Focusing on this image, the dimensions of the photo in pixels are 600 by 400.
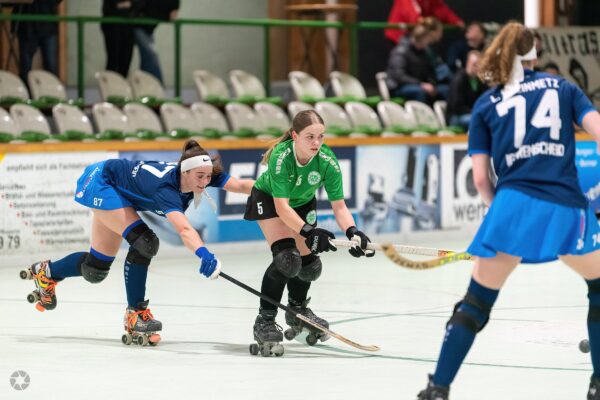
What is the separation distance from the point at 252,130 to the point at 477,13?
5.71 m

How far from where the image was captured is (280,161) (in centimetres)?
711

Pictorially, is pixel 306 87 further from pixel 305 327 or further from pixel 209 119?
pixel 305 327

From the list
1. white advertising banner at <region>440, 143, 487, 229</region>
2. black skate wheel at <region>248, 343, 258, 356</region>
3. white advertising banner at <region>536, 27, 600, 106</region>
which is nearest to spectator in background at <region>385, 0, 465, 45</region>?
white advertising banner at <region>536, 27, 600, 106</region>

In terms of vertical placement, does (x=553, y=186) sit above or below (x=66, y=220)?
above

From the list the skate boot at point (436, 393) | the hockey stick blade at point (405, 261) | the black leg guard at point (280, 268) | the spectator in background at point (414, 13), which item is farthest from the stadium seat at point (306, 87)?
the skate boot at point (436, 393)

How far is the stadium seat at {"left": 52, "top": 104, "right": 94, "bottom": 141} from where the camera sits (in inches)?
494

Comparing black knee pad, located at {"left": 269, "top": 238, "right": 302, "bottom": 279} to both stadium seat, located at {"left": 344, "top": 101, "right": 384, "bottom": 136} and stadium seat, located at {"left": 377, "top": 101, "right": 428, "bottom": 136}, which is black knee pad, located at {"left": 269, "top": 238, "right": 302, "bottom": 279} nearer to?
stadium seat, located at {"left": 344, "top": 101, "right": 384, "bottom": 136}

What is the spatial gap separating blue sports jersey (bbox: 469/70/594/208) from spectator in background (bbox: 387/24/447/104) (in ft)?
33.5

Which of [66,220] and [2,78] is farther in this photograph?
[2,78]

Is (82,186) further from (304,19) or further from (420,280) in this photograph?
(304,19)

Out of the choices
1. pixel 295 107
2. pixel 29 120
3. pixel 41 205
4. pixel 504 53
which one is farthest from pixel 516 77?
pixel 295 107

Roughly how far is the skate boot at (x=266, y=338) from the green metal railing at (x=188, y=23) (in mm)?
6676

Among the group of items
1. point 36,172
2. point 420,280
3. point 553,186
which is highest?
point 553,186

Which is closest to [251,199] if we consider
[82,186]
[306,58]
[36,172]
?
[82,186]
